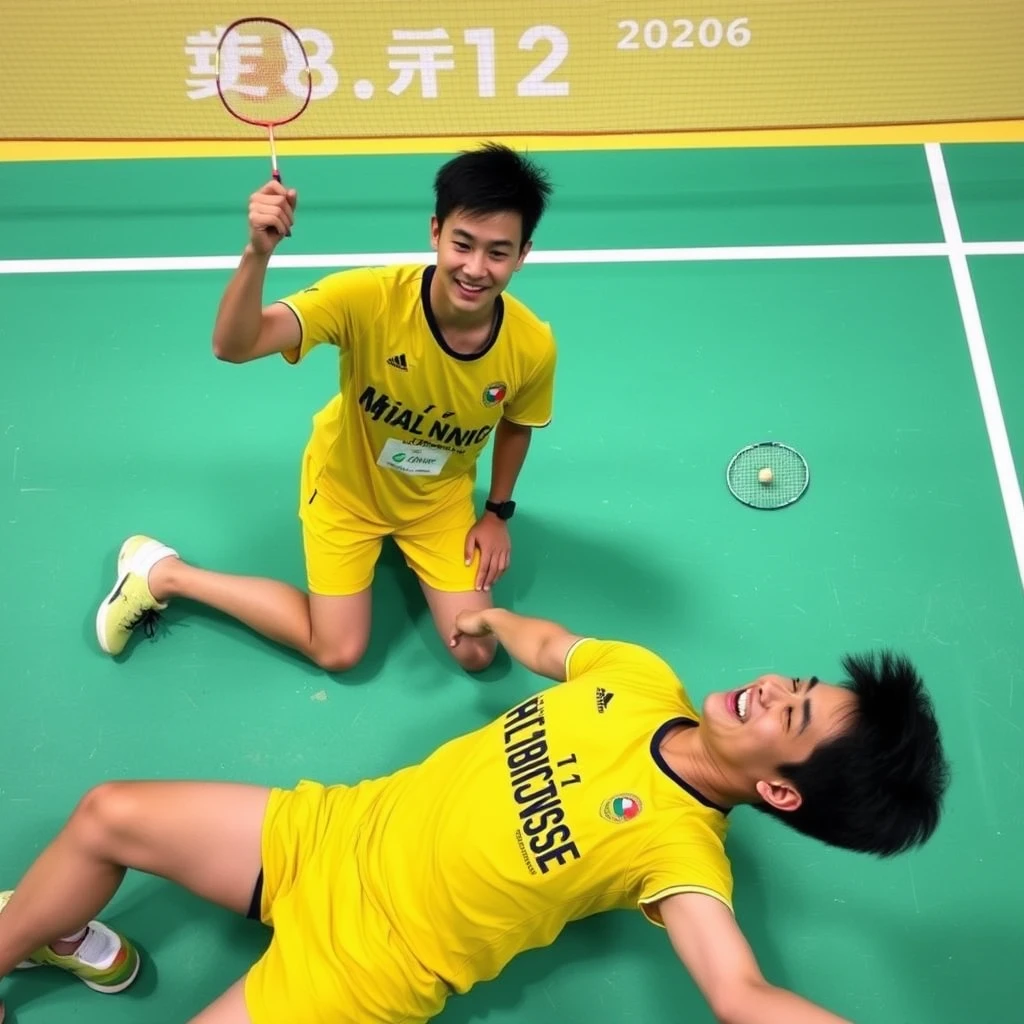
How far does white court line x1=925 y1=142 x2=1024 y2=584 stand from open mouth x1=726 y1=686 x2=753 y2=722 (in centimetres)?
225

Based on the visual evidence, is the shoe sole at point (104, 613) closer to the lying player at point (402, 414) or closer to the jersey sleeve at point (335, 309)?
the lying player at point (402, 414)

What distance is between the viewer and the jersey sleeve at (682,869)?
2734 millimetres

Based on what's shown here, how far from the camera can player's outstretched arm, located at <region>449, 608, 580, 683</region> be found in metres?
3.47

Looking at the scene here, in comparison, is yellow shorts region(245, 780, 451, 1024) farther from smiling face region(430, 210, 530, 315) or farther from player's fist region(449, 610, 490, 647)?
smiling face region(430, 210, 530, 315)

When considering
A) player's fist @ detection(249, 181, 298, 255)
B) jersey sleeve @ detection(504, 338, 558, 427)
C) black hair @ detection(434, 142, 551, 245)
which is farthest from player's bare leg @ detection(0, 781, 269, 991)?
black hair @ detection(434, 142, 551, 245)

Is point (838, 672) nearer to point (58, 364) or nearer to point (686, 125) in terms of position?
point (686, 125)

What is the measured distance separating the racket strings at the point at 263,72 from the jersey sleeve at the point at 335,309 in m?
1.97

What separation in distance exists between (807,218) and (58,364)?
384 centimetres

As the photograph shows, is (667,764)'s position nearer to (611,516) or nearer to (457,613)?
(457,613)

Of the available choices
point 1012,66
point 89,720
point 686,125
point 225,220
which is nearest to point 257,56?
point 225,220

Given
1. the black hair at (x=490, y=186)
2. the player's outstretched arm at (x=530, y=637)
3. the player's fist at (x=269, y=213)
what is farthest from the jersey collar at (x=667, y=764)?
the player's fist at (x=269, y=213)

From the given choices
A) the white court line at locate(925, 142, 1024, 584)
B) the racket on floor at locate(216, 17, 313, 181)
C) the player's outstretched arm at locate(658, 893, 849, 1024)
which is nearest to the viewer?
the player's outstretched arm at locate(658, 893, 849, 1024)

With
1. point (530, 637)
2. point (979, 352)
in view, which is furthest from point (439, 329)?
point (979, 352)

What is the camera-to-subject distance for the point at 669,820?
2877 millimetres
